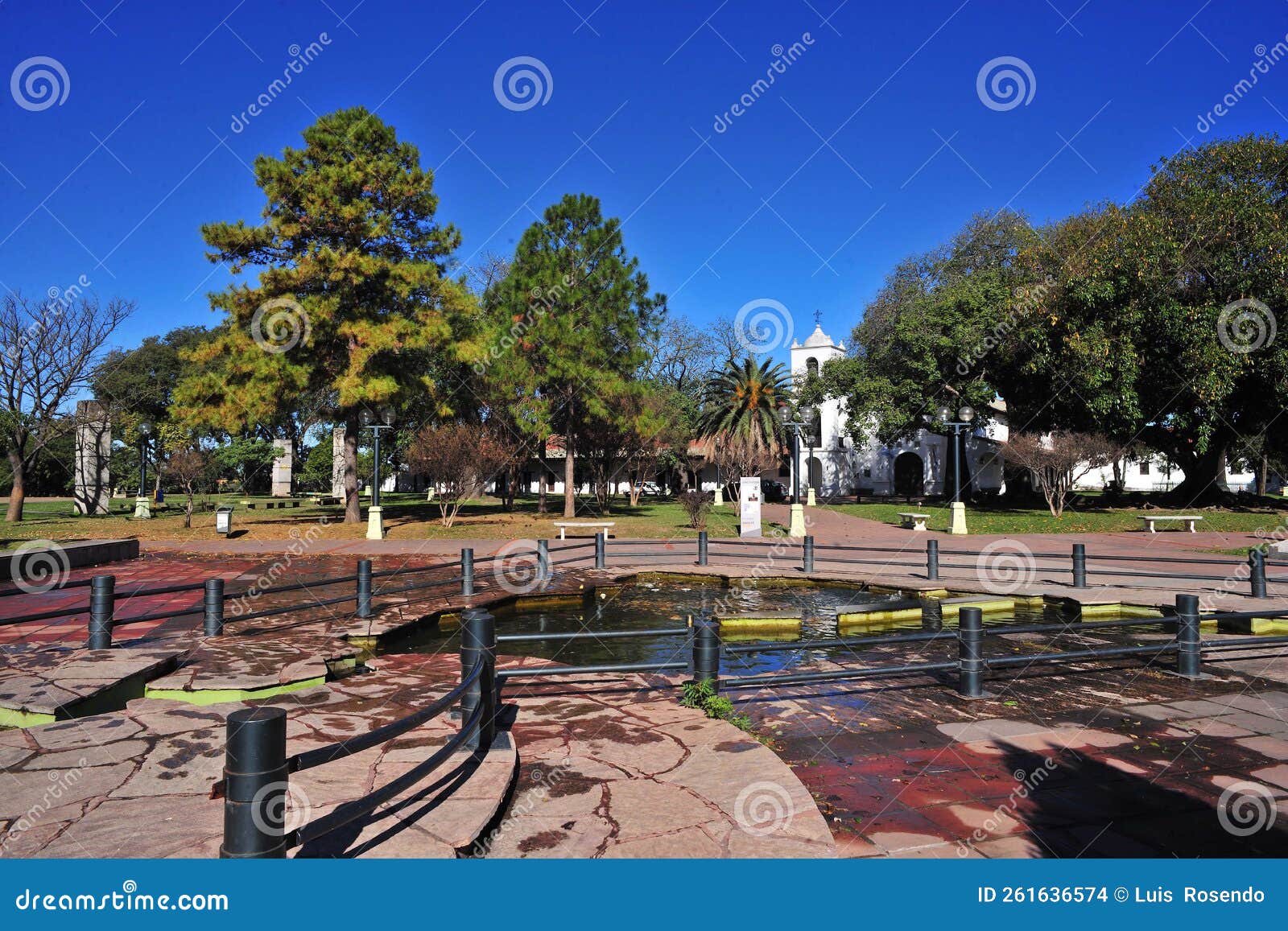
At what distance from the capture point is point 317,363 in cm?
2366

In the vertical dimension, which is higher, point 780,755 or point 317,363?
point 317,363

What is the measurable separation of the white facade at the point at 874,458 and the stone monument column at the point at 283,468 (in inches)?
1313

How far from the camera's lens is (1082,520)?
26797 mm

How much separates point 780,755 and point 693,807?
4.39 feet

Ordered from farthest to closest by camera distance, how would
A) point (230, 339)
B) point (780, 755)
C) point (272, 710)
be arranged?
point (230, 339)
point (780, 755)
point (272, 710)

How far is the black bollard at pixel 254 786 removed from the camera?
2.29 meters

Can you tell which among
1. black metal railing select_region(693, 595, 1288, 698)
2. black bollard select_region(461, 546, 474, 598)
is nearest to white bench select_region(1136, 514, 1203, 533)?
black metal railing select_region(693, 595, 1288, 698)

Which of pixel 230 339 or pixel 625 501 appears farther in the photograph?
pixel 625 501

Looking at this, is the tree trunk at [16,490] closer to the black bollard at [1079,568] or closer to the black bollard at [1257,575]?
the black bollard at [1079,568]

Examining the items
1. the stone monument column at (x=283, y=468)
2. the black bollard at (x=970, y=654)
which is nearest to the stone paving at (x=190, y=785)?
the black bollard at (x=970, y=654)

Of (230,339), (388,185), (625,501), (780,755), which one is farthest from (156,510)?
(780,755)

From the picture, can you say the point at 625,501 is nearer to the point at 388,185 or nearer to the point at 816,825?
the point at 388,185

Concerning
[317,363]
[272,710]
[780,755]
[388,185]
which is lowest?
[780,755]

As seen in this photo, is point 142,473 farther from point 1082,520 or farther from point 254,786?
point 1082,520
